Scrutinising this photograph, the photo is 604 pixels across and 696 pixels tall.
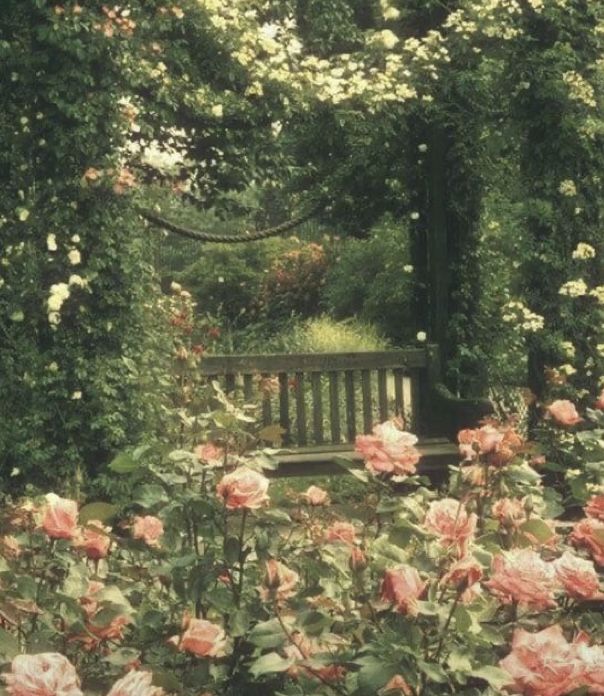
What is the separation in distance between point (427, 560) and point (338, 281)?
1116cm

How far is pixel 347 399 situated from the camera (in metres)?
7.11

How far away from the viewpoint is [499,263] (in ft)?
25.0

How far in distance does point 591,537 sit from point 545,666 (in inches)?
19.8

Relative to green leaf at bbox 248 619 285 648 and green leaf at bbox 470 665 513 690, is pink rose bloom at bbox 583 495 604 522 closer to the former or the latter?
green leaf at bbox 470 665 513 690

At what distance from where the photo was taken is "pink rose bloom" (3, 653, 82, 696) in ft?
4.98

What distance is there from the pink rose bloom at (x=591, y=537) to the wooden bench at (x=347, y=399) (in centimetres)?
453

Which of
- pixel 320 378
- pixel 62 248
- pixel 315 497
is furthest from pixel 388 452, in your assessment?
pixel 320 378

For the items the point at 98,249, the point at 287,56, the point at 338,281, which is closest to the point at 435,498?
the point at 98,249

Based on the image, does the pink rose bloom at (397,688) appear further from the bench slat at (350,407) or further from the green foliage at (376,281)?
the green foliage at (376,281)

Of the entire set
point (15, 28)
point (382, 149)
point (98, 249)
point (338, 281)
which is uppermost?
point (15, 28)

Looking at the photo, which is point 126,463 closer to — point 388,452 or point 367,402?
point 388,452

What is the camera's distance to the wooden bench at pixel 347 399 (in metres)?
6.75

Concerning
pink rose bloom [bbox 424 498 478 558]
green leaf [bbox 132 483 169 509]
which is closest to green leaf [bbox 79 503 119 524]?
green leaf [bbox 132 483 169 509]

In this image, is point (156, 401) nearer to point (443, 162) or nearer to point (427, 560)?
point (443, 162)
